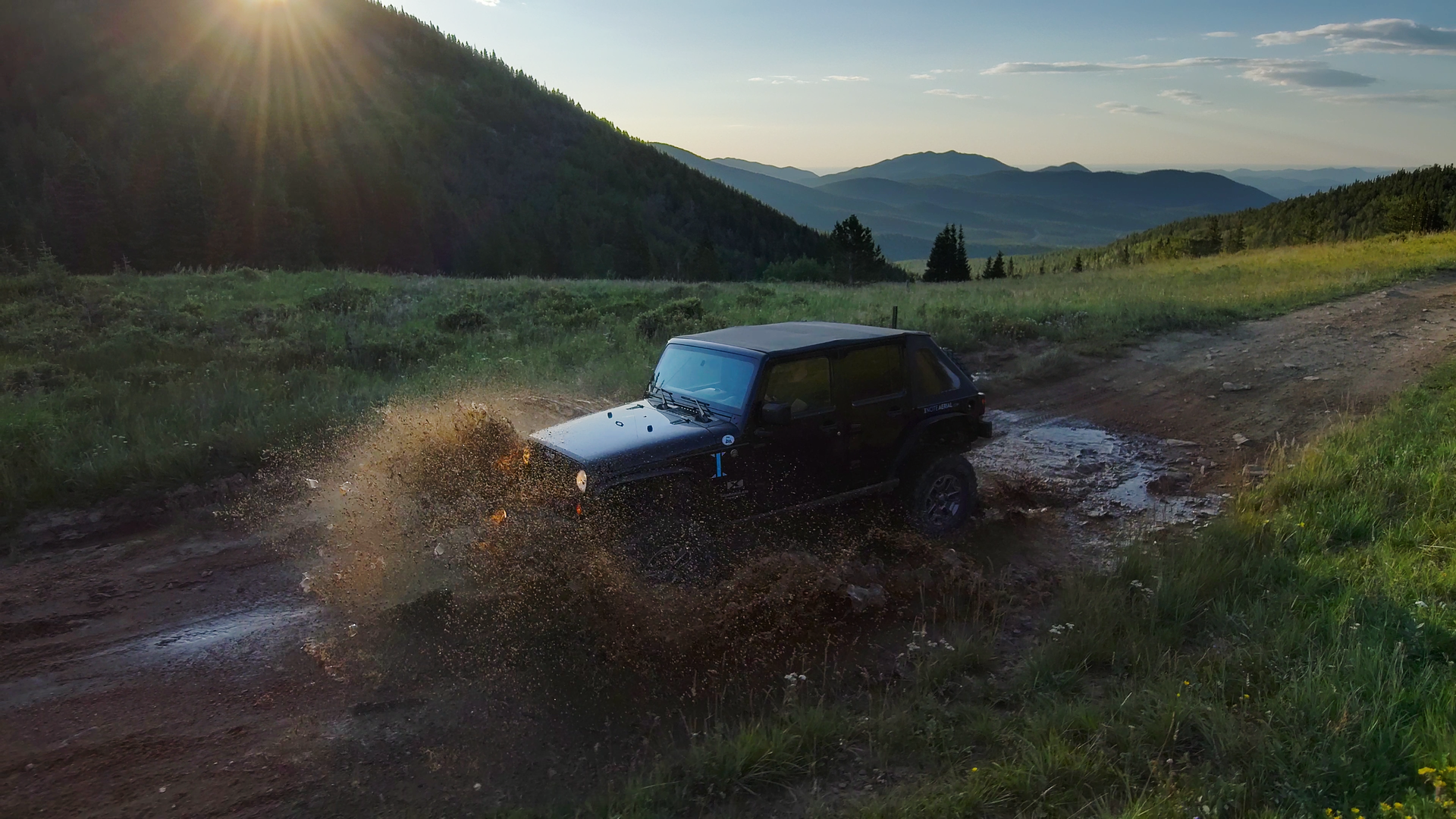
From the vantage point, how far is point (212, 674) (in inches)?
181

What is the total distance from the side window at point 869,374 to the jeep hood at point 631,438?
1044mm

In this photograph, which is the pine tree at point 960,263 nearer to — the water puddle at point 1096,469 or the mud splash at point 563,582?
the water puddle at point 1096,469

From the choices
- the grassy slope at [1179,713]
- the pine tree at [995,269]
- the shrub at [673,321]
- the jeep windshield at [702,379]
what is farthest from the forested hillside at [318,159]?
the grassy slope at [1179,713]

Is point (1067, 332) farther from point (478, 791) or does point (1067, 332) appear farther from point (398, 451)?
point (478, 791)

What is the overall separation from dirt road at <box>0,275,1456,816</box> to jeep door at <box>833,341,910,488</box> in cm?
109

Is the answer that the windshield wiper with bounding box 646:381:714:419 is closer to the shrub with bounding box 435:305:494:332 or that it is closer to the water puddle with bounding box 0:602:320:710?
the water puddle with bounding box 0:602:320:710

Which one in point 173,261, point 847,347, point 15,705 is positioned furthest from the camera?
point 173,261

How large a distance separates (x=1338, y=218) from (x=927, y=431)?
8327 centimetres

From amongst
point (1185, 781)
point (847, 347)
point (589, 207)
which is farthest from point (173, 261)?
point (1185, 781)

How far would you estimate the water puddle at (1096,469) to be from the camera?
7.34 meters

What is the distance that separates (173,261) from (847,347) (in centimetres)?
5166

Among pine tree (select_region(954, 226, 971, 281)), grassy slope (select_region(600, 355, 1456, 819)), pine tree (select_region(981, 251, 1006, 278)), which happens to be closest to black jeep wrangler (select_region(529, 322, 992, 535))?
grassy slope (select_region(600, 355, 1456, 819))

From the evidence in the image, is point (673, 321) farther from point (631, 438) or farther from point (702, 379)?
point (631, 438)

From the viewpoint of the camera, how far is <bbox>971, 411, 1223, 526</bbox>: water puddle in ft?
24.1
